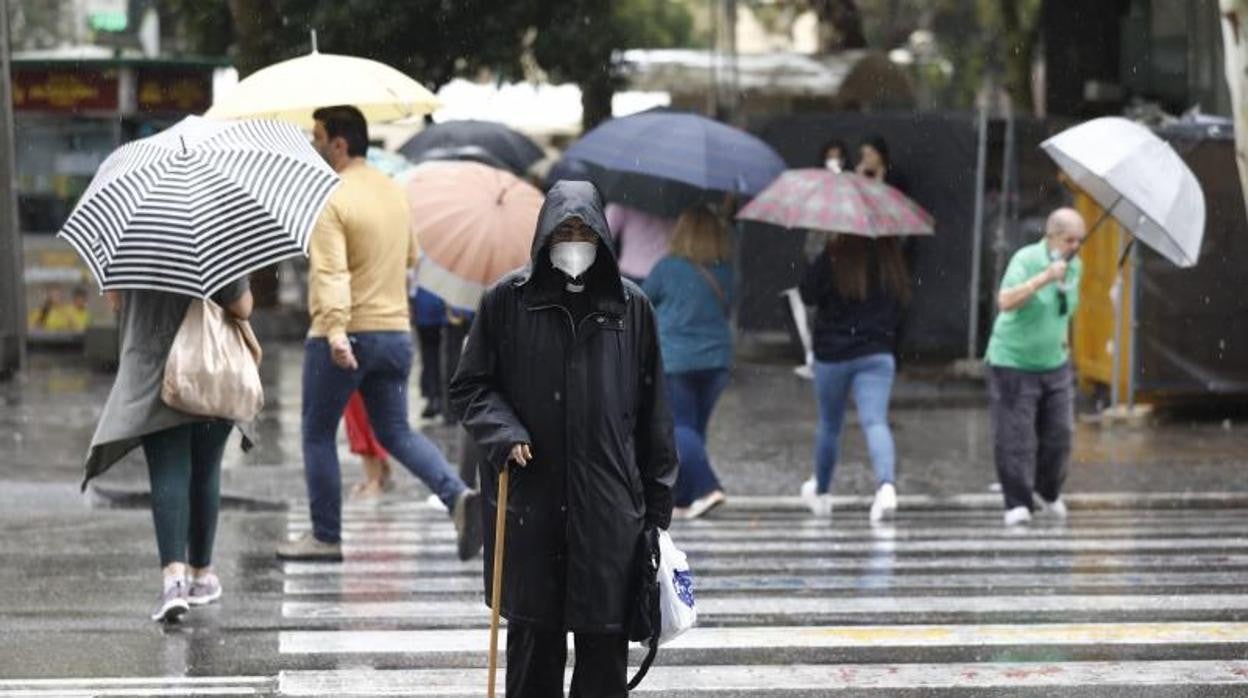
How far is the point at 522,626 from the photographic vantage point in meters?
6.24

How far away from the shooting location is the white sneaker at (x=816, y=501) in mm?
12320

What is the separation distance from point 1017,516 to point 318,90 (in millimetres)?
4266

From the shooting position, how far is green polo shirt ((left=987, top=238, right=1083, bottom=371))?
11562 millimetres

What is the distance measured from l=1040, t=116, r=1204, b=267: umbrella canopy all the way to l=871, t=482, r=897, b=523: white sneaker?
5.98 feet

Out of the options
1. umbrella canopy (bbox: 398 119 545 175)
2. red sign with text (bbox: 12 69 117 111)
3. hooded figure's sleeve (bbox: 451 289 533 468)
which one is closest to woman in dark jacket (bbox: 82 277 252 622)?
hooded figure's sleeve (bbox: 451 289 533 468)

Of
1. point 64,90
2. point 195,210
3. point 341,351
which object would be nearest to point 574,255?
point 195,210

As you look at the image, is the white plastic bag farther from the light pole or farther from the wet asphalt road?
the light pole

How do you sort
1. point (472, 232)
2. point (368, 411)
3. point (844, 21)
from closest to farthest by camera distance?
point (368, 411) < point (472, 232) < point (844, 21)

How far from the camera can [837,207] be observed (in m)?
11.7

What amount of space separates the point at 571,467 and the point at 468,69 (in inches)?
747

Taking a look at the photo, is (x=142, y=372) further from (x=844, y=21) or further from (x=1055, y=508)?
(x=844, y=21)

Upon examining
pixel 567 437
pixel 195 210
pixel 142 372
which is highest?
pixel 195 210

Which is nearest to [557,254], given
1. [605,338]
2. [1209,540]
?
[605,338]

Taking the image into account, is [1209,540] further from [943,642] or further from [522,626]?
[522,626]
